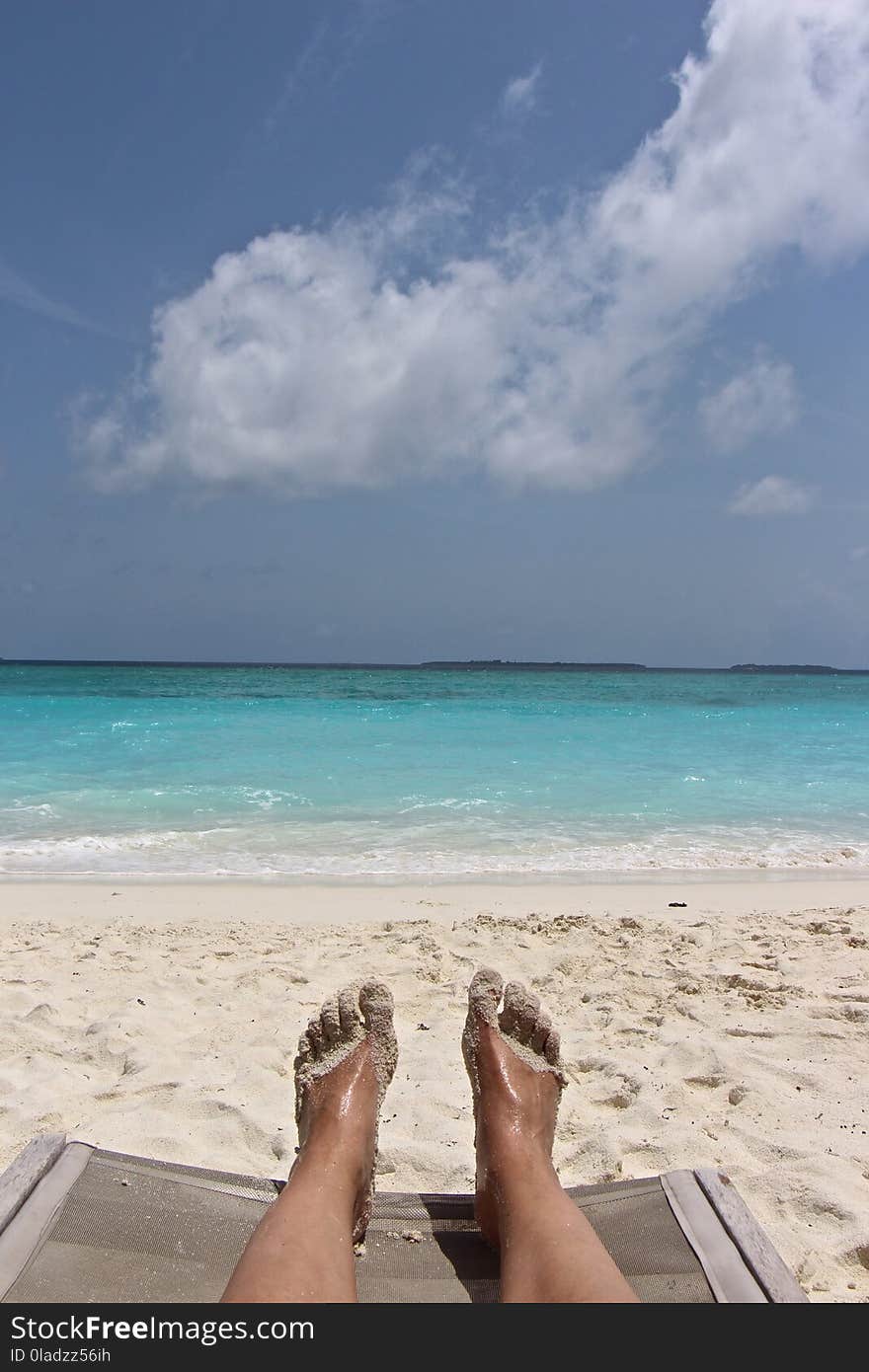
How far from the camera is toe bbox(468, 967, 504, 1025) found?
8.60ft

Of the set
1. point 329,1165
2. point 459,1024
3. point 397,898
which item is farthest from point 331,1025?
point 397,898

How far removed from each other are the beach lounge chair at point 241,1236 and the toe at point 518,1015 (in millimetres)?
472

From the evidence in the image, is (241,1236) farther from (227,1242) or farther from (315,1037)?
(315,1037)

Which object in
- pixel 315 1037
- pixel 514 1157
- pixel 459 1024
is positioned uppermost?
pixel 315 1037

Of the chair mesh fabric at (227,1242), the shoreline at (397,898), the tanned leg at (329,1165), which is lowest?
the shoreline at (397,898)

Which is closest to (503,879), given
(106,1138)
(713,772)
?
(106,1138)

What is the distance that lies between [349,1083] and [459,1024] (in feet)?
3.78

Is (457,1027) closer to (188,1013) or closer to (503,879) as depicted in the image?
(188,1013)

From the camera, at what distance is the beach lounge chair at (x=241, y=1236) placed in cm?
186

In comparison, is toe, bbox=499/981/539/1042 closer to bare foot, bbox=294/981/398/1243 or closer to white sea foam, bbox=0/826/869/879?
bare foot, bbox=294/981/398/1243

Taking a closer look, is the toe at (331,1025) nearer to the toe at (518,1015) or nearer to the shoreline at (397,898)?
the toe at (518,1015)

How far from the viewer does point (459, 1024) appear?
346cm

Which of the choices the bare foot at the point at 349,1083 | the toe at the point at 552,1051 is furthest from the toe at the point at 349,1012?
the toe at the point at 552,1051

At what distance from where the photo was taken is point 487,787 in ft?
31.0
